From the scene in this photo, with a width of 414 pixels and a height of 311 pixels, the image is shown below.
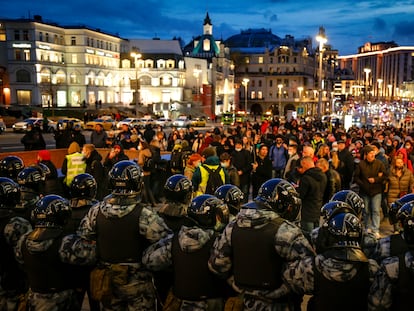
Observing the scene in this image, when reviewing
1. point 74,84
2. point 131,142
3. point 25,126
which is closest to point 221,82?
point 74,84

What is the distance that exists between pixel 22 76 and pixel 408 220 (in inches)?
2824

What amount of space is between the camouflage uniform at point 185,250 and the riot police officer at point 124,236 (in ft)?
0.43

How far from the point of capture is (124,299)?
4945 mm

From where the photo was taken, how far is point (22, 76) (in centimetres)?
6919

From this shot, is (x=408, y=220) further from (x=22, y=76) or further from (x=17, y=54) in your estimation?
(x=17, y=54)

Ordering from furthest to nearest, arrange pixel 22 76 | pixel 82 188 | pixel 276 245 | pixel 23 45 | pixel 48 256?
pixel 23 45, pixel 22 76, pixel 82 188, pixel 48 256, pixel 276 245

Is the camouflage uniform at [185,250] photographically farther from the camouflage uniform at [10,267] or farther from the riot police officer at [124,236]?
the camouflage uniform at [10,267]

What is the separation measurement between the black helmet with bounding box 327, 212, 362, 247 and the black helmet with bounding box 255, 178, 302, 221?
609 millimetres

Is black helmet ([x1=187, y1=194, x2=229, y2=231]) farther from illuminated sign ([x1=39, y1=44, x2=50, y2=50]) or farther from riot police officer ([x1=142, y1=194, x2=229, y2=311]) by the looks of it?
illuminated sign ([x1=39, y1=44, x2=50, y2=50])

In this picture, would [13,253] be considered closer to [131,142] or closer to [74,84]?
[131,142]

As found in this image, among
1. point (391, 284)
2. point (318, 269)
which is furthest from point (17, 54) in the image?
point (391, 284)

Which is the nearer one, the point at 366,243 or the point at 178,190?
the point at 366,243

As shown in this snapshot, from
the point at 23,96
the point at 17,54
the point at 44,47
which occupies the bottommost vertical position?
the point at 23,96

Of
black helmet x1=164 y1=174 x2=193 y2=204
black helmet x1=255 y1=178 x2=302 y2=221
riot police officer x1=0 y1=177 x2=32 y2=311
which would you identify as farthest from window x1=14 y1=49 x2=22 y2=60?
black helmet x1=255 y1=178 x2=302 y2=221
